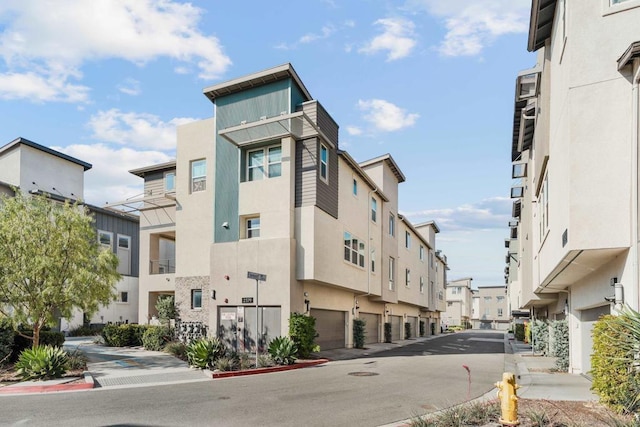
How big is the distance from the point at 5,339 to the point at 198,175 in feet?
38.4

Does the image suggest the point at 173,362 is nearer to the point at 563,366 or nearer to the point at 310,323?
the point at 310,323

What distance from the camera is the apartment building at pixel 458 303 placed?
10431 centimetres

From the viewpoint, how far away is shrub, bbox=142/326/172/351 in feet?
76.7

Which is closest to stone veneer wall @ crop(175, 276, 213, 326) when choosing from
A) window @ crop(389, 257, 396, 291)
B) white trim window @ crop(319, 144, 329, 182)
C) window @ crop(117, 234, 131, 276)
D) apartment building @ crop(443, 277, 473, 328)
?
white trim window @ crop(319, 144, 329, 182)

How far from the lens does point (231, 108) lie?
24.1 m

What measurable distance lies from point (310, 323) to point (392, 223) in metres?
17.3

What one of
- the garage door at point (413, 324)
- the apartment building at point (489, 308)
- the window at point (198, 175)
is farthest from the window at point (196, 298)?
the apartment building at point (489, 308)

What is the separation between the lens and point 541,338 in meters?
27.4

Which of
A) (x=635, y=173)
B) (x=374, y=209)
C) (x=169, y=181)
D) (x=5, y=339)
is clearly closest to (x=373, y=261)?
(x=374, y=209)

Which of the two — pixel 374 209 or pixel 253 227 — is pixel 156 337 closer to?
pixel 253 227

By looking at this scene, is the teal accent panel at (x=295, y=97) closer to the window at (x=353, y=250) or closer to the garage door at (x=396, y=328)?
the window at (x=353, y=250)

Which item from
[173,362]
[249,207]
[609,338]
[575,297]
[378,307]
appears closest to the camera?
[609,338]

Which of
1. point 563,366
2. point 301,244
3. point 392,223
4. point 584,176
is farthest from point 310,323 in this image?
point 392,223

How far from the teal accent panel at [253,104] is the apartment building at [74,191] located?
45.9 ft
